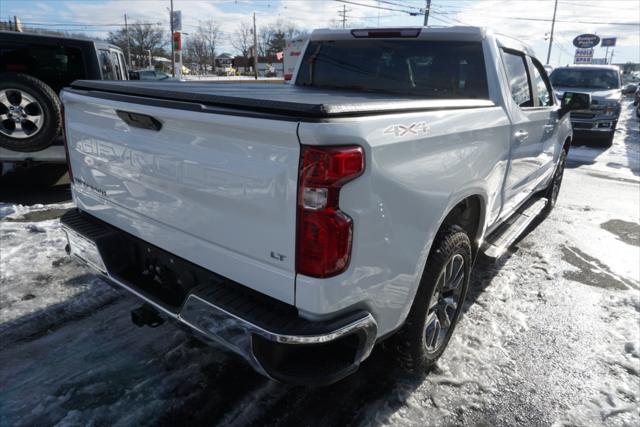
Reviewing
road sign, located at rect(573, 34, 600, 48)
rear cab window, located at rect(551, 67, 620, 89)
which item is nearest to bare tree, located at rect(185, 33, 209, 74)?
road sign, located at rect(573, 34, 600, 48)

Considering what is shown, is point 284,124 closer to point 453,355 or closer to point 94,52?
point 453,355

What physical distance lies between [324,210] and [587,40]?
164 ft

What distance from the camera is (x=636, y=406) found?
2.63m

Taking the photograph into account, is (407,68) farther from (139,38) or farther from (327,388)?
(139,38)

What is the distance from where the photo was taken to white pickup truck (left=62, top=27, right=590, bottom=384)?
1.73m

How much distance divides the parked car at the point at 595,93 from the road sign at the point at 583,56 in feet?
102

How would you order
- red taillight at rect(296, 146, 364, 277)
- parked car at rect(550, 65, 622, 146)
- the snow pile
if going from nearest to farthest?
red taillight at rect(296, 146, 364, 277)
the snow pile
parked car at rect(550, 65, 622, 146)

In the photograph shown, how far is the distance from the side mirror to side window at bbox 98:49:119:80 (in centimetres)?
569

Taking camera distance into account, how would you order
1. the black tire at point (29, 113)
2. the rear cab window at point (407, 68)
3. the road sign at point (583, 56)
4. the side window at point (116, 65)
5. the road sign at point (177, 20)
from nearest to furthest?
1. the rear cab window at point (407, 68)
2. the black tire at point (29, 113)
3. the side window at point (116, 65)
4. the road sign at point (177, 20)
5. the road sign at point (583, 56)

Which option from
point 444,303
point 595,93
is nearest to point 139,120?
point 444,303

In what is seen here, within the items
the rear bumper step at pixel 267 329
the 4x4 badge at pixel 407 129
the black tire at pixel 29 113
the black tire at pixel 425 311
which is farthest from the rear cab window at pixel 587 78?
the rear bumper step at pixel 267 329

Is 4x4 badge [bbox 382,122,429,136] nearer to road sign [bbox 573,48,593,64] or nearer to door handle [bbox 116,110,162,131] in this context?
door handle [bbox 116,110,162,131]

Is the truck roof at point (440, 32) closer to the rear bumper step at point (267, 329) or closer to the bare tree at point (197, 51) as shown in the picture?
the rear bumper step at point (267, 329)

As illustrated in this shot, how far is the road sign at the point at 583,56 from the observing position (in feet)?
130
